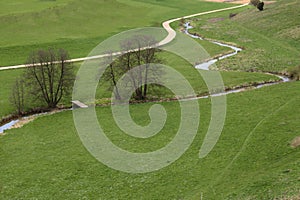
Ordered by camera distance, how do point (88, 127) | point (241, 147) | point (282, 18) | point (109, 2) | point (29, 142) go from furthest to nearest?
point (109, 2)
point (282, 18)
point (88, 127)
point (29, 142)
point (241, 147)

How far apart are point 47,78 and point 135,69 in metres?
10.4

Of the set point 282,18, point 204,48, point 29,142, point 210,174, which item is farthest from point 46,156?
point 282,18

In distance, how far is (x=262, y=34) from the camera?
78.1 meters

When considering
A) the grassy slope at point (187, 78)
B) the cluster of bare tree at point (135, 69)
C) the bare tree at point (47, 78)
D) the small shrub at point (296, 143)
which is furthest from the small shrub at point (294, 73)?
the bare tree at point (47, 78)

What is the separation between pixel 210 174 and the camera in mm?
28312

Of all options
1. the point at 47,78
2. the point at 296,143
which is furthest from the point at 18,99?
the point at 296,143

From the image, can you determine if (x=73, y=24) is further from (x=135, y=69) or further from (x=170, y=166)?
(x=170, y=166)

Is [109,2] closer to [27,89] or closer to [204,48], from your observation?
[204,48]

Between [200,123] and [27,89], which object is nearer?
[200,123]

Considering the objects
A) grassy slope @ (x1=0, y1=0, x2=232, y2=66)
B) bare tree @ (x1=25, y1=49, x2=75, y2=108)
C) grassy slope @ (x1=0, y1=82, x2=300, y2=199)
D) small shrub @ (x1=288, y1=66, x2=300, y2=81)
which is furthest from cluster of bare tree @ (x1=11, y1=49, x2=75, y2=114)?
small shrub @ (x1=288, y1=66, x2=300, y2=81)

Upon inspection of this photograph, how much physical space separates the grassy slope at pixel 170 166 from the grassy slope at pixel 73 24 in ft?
105

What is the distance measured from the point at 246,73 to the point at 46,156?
31812 millimetres

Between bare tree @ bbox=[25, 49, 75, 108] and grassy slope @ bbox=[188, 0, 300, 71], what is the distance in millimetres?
24439

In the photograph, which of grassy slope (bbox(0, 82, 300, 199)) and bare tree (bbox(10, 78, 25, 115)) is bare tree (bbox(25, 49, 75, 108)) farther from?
grassy slope (bbox(0, 82, 300, 199))
